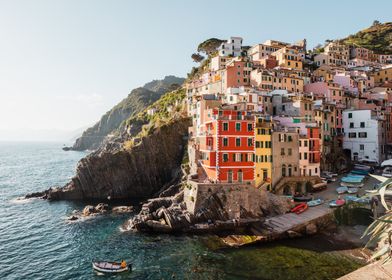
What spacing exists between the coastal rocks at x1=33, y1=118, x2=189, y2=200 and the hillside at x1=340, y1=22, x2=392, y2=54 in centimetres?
11296

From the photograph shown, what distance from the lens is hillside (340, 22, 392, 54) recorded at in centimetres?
13412

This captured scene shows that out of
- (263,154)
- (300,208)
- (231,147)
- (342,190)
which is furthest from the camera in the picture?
(263,154)

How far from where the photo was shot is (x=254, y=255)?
3359cm

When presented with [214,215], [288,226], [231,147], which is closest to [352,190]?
[288,226]

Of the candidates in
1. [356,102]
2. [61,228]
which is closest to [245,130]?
[61,228]

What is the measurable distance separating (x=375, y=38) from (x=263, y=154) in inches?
Result: 5606

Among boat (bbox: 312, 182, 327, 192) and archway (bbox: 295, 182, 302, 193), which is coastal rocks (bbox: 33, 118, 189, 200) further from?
boat (bbox: 312, 182, 327, 192)

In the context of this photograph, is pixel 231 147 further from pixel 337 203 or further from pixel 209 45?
pixel 209 45

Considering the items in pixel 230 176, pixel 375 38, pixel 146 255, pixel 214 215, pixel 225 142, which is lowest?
pixel 146 255

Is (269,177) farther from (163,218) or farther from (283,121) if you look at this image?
(163,218)

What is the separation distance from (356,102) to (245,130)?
42796mm

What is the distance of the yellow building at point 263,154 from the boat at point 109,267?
27036 millimetres

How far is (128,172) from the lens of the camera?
7081 centimetres

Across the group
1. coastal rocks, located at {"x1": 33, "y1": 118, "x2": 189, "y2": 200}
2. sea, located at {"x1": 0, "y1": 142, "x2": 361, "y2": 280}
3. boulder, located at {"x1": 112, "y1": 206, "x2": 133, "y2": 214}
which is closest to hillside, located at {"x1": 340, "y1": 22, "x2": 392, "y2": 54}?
coastal rocks, located at {"x1": 33, "y1": 118, "x2": 189, "y2": 200}
